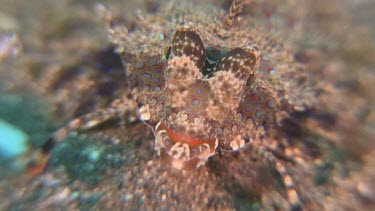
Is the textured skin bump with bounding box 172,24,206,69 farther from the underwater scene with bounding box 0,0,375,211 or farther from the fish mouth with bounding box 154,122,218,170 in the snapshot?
the fish mouth with bounding box 154,122,218,170

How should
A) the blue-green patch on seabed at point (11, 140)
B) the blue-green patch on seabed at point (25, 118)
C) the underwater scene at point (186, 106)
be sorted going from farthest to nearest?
the blue-green patch on seabed at point (25, 118), the blue-green patch on seabed at point (11, 140), the underwater scene at point (186, 106)

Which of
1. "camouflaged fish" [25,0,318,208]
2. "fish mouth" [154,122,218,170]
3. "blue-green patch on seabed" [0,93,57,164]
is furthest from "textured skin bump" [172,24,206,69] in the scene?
"blue-green patch on seabed" [0,93,57,164]

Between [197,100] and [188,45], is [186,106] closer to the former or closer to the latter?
[197,100]

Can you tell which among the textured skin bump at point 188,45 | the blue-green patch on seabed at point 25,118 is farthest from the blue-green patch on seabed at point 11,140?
the textured skin bump at point 188,45

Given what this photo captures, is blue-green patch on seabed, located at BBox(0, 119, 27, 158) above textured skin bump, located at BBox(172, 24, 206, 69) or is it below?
below

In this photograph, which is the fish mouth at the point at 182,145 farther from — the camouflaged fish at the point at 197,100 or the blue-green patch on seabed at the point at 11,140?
the blue-green patch on seabed at the point at 11,140

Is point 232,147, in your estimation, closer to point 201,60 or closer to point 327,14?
point 201,60

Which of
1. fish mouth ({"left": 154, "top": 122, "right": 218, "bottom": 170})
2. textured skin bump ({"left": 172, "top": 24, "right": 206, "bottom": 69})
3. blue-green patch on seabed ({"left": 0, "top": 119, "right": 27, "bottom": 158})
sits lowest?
fish mouth ({"left": 154, "top": 122, "right": 218, "bottom": 170})

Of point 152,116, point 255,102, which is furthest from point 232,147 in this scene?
point 152,116
